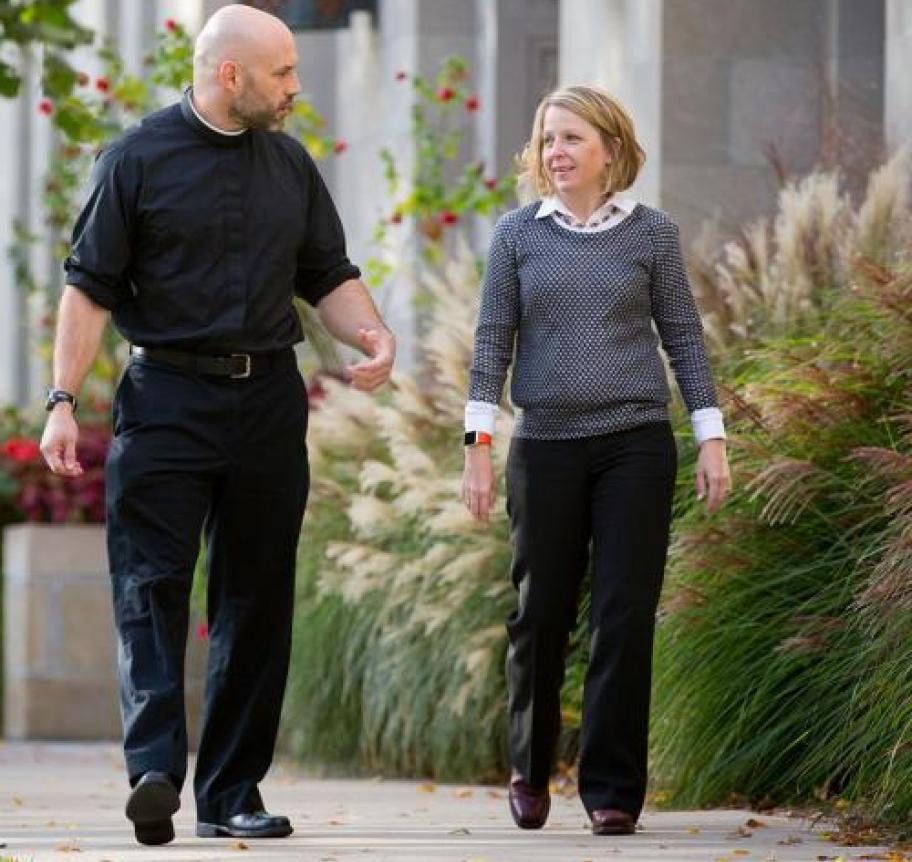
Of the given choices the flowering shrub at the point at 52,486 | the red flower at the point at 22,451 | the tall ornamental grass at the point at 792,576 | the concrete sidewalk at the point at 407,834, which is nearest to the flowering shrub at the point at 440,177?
the flowering shrub at the point at 52,486

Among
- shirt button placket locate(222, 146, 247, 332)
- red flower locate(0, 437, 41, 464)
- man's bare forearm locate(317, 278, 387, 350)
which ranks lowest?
red flower locate(0, 437, 41, 464)

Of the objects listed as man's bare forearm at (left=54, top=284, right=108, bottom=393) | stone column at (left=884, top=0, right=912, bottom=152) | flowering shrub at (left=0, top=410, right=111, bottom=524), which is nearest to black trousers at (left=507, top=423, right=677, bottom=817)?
man's bare forearm at (left=54, top=284, right=108, bottom=393)

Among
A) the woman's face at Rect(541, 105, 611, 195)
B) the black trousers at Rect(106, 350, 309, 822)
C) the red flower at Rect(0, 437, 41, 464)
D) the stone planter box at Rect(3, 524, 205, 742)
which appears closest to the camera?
the black trousers at Rect(106, 350, 309, 822)

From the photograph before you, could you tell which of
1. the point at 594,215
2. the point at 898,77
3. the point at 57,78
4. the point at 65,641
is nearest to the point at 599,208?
the point at 594,215

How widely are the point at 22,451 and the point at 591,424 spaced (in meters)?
6.90

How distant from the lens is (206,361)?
236 inches

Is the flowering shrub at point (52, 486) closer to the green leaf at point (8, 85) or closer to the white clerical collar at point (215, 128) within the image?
the green leaf at point (8, 85)

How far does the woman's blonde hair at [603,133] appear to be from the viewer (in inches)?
244

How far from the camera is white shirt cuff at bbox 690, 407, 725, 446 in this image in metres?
6.16

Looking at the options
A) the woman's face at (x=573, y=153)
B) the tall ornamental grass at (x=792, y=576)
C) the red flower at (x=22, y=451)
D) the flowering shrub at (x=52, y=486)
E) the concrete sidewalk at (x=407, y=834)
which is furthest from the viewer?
the red flower at (x=22, y=451)

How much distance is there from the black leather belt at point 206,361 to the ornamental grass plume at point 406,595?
2.15 m

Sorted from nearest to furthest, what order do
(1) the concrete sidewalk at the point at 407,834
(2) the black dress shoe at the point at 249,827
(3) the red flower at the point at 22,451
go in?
(1) the concrete sidewalk at the point at 407,834, (2) the black dress shoe at the point at 249,827, (3) the red flower at the point at 22,451

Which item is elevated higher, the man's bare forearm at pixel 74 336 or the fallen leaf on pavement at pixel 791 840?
the man's bare forearm at pixel 74 336

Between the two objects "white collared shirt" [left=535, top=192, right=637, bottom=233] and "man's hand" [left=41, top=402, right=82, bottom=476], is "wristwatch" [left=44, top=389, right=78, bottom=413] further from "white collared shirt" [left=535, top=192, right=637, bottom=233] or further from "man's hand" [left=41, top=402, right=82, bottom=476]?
"white collared shirt" [left=535, top=192, right=637, bottom=233]
